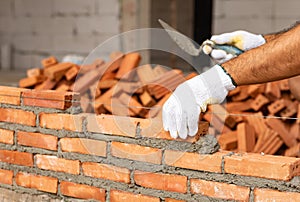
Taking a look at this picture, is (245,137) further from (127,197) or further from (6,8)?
(6,8)

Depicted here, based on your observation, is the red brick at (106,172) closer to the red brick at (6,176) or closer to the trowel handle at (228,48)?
the red brick at (6,176)

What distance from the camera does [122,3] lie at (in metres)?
5.45

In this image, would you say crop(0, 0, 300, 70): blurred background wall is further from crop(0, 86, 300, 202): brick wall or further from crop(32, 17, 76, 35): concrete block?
crop(0, 86, 300, 202): brick wall

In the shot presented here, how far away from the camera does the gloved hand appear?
2.58m

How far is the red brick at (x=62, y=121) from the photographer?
221 cm

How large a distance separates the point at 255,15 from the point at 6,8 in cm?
307

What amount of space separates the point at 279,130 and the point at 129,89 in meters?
0.91

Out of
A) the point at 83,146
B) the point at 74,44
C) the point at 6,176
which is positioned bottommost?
the point at 6,176

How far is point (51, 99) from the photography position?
7.43 feet

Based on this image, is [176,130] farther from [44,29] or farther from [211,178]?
[44,29]

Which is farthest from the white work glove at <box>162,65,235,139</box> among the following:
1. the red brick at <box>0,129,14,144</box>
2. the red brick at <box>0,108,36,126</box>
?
the red brick at <box>0,129,14,144</box>

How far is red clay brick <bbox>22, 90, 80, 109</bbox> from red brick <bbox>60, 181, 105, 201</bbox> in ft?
1.13

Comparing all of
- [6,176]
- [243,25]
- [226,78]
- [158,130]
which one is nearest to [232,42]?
[226,78]

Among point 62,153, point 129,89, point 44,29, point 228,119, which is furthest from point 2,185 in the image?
point 44,29
